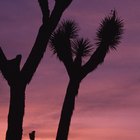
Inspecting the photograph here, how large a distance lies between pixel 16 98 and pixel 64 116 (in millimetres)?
3790

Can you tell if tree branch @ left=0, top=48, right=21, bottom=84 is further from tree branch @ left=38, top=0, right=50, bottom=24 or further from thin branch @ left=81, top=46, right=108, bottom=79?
thin branch @ left=81, top=46, right=108, bottom=79

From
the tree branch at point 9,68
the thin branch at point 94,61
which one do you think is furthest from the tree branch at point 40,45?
the thin branch at point 94,61

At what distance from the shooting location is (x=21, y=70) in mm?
12445

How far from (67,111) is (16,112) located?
3899mm

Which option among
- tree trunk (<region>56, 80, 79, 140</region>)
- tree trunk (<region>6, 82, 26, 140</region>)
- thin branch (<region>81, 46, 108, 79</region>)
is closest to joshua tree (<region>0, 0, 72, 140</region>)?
tree trunk (<region>6, 82, 26, 140</region>)

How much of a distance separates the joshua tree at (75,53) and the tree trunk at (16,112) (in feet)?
11.8

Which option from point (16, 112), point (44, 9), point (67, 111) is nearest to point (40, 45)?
point (44, 9)

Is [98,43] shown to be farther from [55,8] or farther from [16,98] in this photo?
[16,98]

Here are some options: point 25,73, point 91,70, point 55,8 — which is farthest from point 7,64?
point 91,70

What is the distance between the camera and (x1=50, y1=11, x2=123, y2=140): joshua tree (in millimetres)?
15461

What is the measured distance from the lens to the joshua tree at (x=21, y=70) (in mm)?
12023

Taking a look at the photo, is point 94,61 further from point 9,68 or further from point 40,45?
point 9,68

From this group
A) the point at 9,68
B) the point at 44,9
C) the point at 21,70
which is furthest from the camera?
the point at 44,9

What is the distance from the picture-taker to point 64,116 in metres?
15.6
